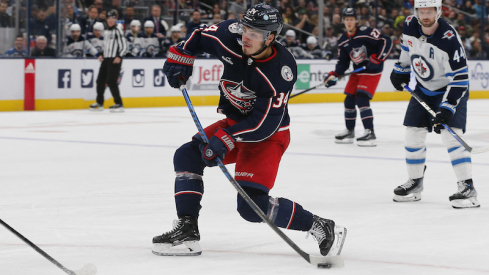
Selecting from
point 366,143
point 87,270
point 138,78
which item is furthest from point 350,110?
point 87,270

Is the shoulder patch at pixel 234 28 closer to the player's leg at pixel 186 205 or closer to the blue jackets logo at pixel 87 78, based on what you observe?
the player's leg at pixel 186 205

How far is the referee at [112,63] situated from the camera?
12.4 m

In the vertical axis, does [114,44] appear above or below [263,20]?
below

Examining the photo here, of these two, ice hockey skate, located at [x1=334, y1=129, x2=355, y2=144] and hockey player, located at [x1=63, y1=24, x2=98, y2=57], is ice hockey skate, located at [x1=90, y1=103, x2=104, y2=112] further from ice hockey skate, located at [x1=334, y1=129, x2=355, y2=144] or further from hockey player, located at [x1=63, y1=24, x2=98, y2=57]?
ice hockey skate, located at [x1=334, y1=129, x2=355, y2=144]

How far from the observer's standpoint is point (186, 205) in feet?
11.7

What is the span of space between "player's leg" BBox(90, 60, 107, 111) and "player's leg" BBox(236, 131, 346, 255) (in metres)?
9.20

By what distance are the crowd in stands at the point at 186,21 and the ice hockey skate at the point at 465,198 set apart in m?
6.17

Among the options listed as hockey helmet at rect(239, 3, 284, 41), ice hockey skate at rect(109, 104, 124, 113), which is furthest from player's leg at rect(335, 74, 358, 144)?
hockey helmet at rect(239, 3, 284, 41)

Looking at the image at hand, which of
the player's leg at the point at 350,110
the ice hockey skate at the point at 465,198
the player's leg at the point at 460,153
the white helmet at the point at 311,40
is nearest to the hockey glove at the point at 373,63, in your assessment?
the player's leg at the point at 350,110

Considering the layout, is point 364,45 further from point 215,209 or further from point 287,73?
point 287,73

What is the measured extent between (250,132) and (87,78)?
9896 millimetres

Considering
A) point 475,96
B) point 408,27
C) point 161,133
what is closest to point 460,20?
point 475,96

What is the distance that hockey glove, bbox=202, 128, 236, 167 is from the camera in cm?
332

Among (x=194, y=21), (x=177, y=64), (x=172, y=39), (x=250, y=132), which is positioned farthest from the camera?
(x=194, y=21)
